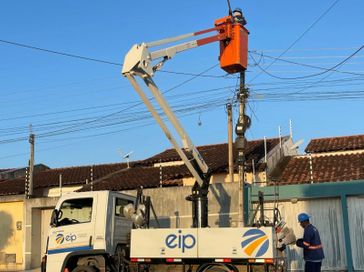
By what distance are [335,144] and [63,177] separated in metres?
14.6

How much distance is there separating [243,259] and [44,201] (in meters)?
13.4

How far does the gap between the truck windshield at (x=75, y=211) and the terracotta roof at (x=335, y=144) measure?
1449 cm

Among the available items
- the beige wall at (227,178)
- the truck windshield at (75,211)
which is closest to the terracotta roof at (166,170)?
the beige wall at (227,178)

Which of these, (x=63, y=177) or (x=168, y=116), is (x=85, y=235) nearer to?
(x=168, y=116)

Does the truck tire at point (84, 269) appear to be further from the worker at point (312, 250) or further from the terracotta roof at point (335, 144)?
the terracotta roof at point (335, 144)

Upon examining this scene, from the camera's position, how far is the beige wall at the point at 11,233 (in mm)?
21641

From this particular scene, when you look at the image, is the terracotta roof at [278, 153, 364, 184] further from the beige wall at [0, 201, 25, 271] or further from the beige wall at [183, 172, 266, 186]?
the beige wall at [0, 201, 25, 271]

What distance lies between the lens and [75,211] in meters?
11.3

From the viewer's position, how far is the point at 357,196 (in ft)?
49.1

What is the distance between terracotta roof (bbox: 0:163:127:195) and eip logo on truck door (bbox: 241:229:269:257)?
16822mm

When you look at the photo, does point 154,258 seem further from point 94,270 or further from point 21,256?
point 21,256

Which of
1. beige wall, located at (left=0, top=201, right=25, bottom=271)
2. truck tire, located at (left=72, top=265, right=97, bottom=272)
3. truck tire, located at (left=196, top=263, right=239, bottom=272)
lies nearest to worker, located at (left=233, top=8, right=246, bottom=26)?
truck tire, located at (left=196, top=263, right=239, bottom=272)

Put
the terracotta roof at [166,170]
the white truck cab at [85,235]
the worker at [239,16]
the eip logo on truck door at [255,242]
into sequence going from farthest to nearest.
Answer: the terracotta roof at [166,170], the worker at [239,16], the white truck cab at [85,235], the eip logo on truck door at [255,242]

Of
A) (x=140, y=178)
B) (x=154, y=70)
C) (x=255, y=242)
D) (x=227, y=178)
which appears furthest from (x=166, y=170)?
(x=255, y=242)
